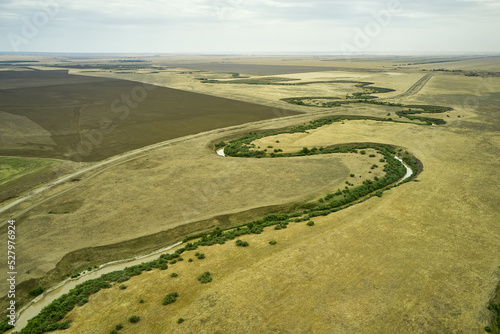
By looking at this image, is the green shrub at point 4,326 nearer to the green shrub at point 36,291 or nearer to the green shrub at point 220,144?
the green shrub at point 36,291

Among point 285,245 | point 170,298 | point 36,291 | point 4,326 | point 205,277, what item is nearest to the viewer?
point 4,326

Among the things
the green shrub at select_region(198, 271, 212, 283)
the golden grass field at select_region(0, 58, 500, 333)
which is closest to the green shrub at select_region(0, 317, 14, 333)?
the golden grass field at select_region(0, 58, 500, 333)

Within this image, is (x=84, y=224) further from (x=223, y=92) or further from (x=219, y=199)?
(x=223, y=92)

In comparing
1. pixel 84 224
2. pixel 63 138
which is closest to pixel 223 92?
pixel 63 138

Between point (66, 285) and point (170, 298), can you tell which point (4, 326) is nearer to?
point (66, 285)

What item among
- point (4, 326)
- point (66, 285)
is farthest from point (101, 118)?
point (4, 326)

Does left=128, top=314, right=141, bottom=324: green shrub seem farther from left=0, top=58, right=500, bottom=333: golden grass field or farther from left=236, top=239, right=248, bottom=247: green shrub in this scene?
left=236, top=239, right=248, bottom=247: green shrub
